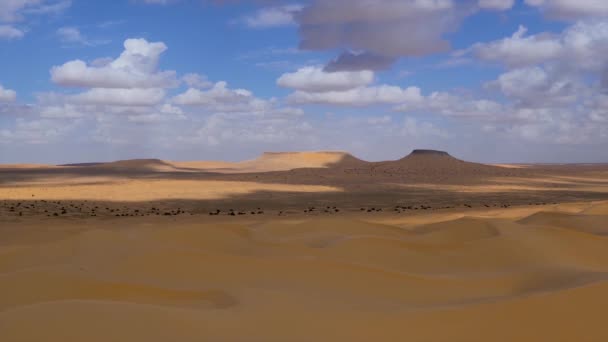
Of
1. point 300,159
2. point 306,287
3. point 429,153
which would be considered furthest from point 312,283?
point 300,159

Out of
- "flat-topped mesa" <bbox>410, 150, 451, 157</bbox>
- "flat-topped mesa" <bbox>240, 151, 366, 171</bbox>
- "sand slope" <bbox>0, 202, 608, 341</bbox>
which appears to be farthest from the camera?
"flat-topped mesa" <bbox>240, 151, 366, 171</bbox>

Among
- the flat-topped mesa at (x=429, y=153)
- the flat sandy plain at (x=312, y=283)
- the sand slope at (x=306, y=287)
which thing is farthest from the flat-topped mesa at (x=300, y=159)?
the sand slope at (x=306, y=287)

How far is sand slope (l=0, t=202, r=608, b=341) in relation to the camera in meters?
3.25

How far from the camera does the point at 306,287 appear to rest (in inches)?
185

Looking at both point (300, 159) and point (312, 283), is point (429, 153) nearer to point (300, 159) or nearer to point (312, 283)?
point (300, 159)

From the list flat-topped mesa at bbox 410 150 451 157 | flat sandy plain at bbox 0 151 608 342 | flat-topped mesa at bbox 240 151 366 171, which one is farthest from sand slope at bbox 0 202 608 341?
flat-topped mesa at bbox 240 151 366 171

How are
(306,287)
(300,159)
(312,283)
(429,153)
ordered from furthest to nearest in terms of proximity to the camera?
(300,159) < (429,153) < (312,283) < (306,287)

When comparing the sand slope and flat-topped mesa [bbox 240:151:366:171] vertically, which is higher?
flat-topped mesa [bbox 240:151:366:171]

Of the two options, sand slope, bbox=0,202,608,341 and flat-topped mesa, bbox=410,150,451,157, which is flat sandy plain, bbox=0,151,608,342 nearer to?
sand slope, bbox=0,202,608,341

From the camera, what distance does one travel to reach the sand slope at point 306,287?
3.25 metres

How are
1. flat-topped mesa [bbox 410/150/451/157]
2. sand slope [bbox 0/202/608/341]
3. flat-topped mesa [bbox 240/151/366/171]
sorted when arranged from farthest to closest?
flat-topped mesa [bbox 240/151/366/171] < flat-topped mesa [bbox 410/150/451/157] < sand slope [bbox 0/202/608/341]

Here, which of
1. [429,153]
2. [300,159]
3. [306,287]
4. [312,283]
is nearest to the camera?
[306,287]

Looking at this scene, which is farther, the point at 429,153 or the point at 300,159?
the point at 300,159

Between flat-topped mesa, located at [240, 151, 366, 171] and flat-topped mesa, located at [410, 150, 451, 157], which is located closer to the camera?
flat-topped mesa, located at [410, 150, 451, 157]
